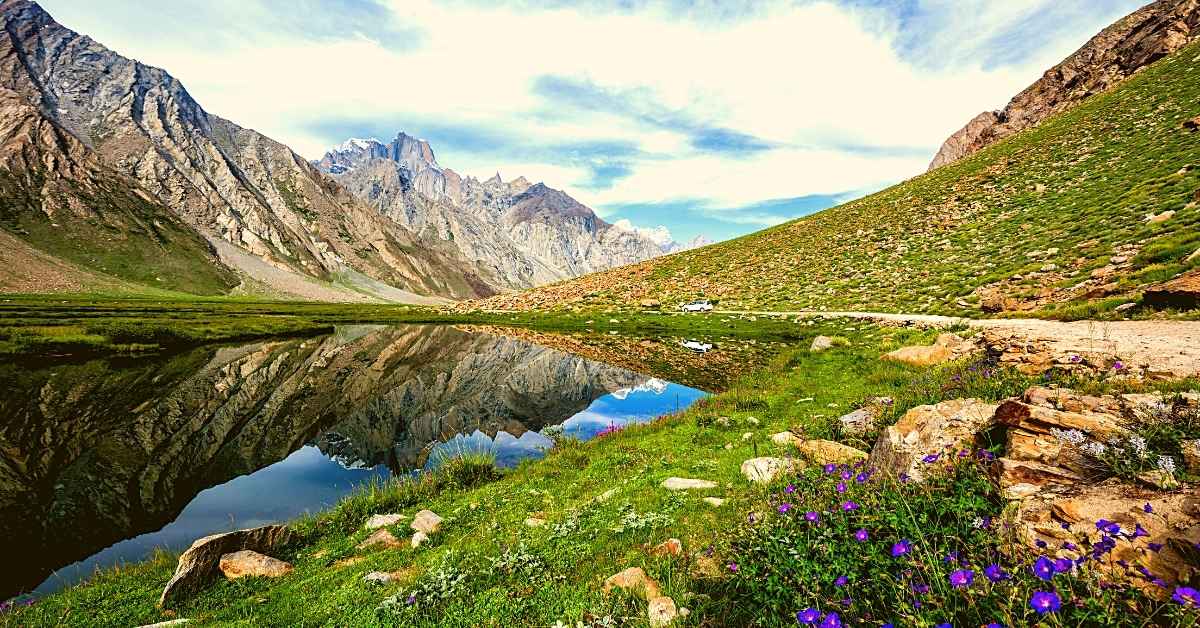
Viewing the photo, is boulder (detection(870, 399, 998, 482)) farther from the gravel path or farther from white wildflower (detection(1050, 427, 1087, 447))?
the gravel path

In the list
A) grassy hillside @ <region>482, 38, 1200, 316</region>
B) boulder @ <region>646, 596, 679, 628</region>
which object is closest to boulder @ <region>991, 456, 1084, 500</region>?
boulder @ <region>646, 596, 679, 628</region>

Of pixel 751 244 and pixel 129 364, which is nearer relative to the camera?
pixel 129 364

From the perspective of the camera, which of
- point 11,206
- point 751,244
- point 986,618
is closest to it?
point 986,618

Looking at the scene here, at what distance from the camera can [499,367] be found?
34656mm

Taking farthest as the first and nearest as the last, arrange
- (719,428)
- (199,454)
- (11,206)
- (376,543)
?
(11,206) → (199,454) → (719,428) → (376,543)

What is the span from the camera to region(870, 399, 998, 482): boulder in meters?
6.66

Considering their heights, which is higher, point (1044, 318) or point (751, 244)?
point (751, 244)

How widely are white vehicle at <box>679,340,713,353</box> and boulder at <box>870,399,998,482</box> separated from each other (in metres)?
28.2

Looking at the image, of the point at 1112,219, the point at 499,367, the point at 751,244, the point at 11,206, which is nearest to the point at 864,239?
the point at 751,244

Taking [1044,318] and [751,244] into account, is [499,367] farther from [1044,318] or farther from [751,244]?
[751,244]

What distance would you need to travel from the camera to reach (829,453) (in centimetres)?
973

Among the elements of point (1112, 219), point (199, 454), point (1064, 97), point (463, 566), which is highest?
point (1064, 97)

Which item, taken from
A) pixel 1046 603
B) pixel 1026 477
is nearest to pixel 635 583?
pixel 1046 603

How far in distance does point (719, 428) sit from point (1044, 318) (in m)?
20.0
